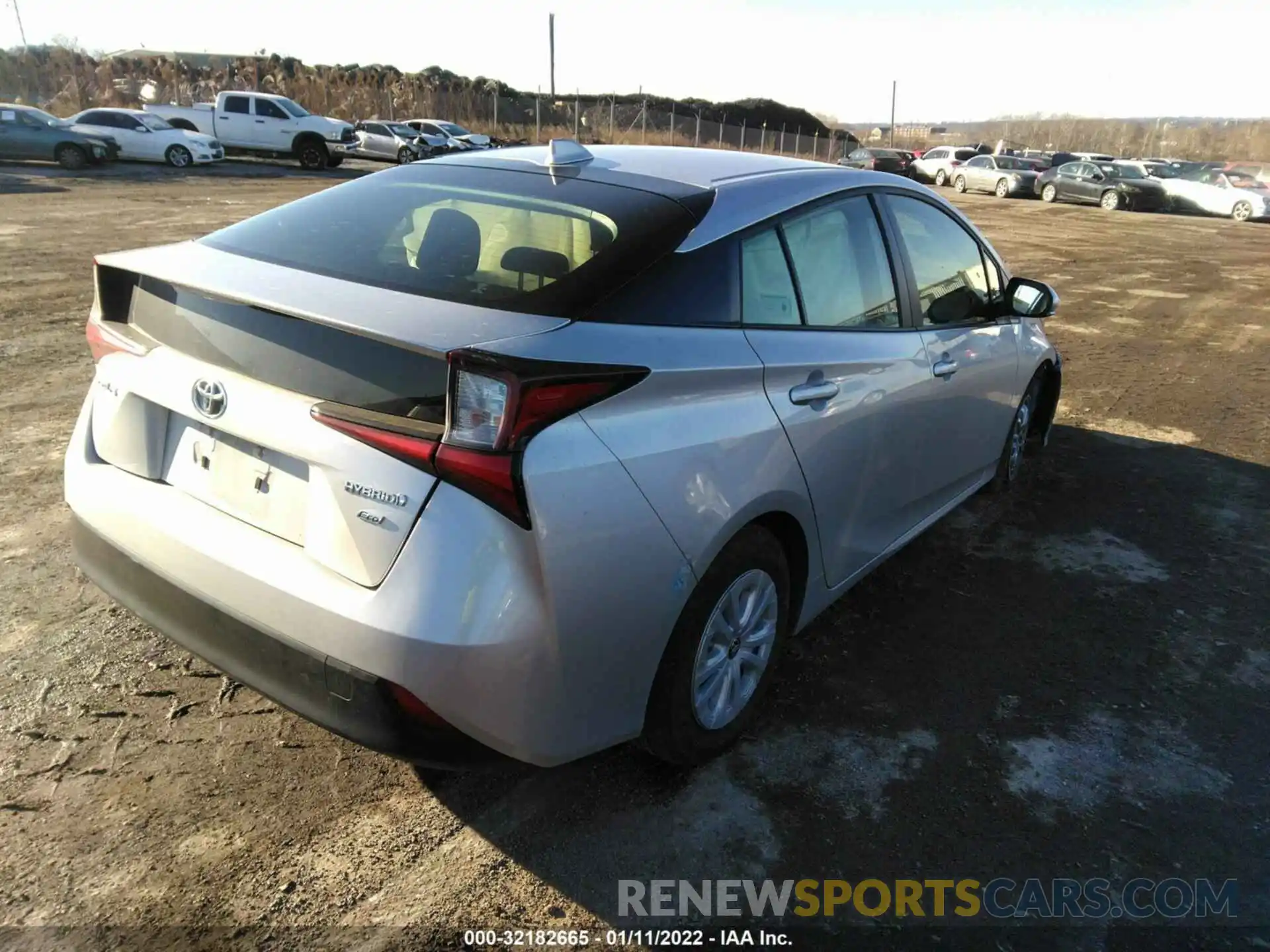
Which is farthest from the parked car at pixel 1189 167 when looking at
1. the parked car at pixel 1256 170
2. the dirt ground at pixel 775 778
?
the dirt ground at pixel 775 778

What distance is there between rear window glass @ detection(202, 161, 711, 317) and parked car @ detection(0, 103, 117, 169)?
24.3m

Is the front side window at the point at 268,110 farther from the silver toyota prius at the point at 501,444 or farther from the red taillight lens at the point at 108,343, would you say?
the red taillight lens at the point at 108,343

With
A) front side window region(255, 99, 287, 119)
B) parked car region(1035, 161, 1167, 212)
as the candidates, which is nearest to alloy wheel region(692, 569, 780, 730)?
front side window region(255, 99, 287, 119)

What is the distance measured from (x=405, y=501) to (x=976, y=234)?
11.2 ft

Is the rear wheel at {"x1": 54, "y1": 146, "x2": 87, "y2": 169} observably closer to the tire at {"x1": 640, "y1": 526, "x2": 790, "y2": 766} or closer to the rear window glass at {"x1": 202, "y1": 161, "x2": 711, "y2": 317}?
the rear window glass at {"x1": 202, "y1": 161, "x2": 711, "y2": 317}

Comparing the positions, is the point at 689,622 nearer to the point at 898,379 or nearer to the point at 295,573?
the point at 295,573

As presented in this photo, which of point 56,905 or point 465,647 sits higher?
point 465,647

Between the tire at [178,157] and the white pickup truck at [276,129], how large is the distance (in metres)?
3.13

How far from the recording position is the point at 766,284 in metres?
2.80

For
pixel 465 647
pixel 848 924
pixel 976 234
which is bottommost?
pixel 848 924

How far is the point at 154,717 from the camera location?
2842 millimetres

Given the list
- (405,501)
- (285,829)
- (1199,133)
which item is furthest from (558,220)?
(1199,133)

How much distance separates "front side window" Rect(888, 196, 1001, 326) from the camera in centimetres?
367

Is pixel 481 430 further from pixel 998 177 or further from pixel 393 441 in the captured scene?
pixel 998 177
